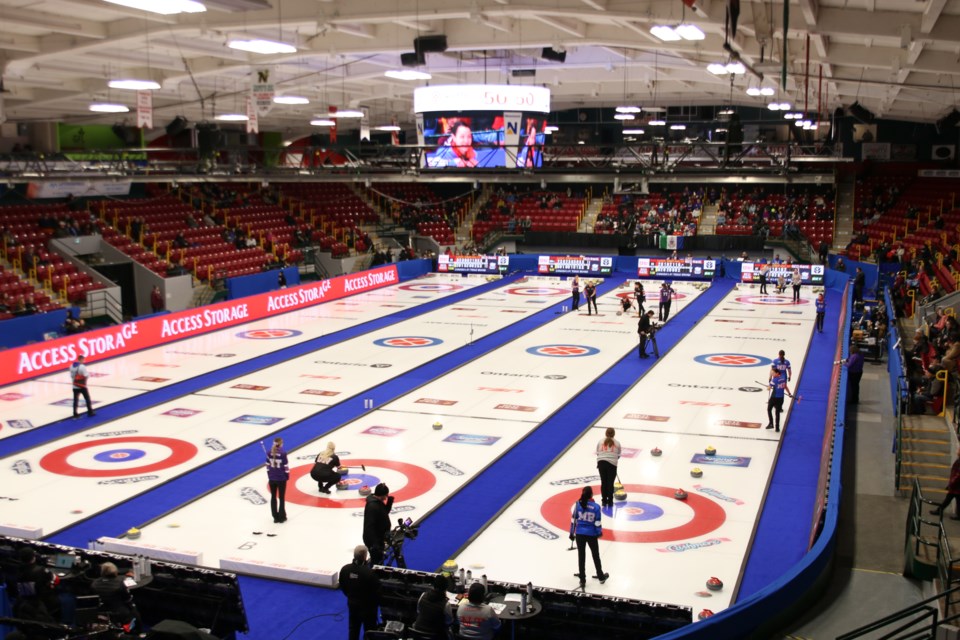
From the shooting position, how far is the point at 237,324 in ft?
114

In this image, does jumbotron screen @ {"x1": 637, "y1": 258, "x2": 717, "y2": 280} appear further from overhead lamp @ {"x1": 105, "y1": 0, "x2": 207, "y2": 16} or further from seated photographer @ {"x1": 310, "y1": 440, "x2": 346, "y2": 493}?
overhead lamp @ {"x1": 105, "y1": 0, "x2": 207, "y2": 16}

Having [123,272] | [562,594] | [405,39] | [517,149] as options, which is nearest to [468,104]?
[517,149]

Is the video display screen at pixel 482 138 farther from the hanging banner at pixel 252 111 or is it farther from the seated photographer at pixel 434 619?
the seated photographer at pixel 434 619

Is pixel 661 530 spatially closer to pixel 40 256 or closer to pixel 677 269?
pixel 40 256

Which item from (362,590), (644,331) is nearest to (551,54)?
(644,331)

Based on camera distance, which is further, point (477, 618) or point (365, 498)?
point (365, 498)

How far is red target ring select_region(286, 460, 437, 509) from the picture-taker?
53.0ft

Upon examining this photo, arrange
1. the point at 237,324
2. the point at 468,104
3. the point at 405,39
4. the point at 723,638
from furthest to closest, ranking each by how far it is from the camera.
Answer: the point at 237,324 < the point at 468,104 < the point at 405,39 < the point at 723,638

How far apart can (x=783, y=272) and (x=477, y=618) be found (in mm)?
39247

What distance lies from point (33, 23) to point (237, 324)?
1703 cm

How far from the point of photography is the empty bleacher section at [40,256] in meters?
35.0

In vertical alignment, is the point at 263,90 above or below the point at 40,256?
above

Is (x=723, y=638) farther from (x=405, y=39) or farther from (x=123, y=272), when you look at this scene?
(x=123, y=272)

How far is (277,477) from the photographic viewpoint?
14.9 meters
